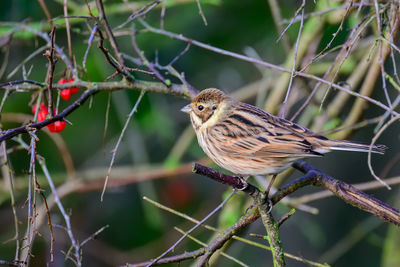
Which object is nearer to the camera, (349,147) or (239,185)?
(239,185)

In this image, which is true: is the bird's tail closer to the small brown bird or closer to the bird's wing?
the small brown bird

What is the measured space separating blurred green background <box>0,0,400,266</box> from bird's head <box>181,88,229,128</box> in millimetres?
1161

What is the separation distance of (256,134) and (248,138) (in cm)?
7

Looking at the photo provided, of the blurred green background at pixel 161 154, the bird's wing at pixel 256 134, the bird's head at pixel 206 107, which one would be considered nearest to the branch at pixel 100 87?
the bird's head at pixel 206 107

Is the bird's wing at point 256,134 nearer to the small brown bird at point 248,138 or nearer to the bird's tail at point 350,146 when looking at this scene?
the small brown bird at point 248,138

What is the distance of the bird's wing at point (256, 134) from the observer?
3.85 meters

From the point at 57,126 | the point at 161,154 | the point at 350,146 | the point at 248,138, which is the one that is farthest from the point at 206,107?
the point at 161,154

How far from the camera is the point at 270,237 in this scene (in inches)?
112

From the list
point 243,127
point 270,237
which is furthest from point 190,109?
point 270,237

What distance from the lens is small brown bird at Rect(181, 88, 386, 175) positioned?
3.77 meters

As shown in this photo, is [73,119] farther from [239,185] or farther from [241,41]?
[239,185]

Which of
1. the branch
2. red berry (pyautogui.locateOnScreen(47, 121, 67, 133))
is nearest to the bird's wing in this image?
the branch

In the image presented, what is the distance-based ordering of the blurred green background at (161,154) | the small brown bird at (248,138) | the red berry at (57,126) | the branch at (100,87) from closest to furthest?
1. the branch at (100,87)
2. the red berry at (57,126)
3. the small brown bird at (248,138)
4. the blurred green background at (161,154)

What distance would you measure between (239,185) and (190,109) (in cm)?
123
